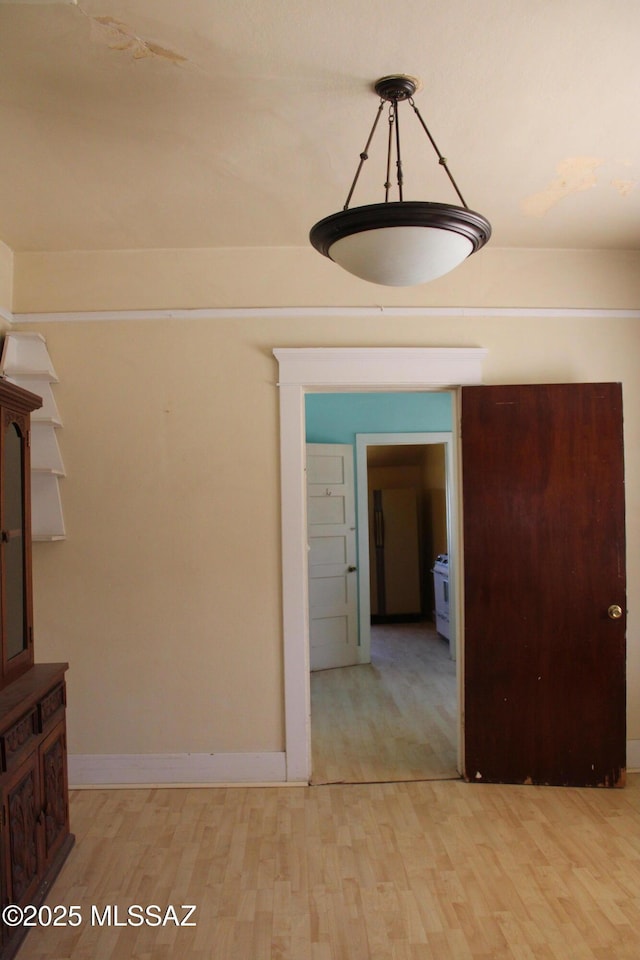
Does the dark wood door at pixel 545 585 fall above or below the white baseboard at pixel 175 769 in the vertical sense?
above

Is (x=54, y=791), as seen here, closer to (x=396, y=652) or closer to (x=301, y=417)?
(x=301, y=417)

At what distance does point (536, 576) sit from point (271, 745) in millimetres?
1698

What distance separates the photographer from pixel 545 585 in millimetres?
3711

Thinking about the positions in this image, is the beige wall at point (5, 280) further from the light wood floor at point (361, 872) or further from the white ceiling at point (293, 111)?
the light wood floor at point (361, 872)

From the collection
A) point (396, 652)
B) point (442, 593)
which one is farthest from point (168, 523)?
point (442, 593)

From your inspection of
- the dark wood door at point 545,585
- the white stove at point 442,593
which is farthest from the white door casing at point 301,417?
the white stove at point 442,593

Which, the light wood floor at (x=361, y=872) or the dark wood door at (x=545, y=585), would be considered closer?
the light wood floor at (x=361, y=872)

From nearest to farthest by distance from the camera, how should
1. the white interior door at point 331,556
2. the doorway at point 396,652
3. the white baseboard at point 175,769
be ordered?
the white baseboard at point 175,769
the doorway at point 396,652
the white interior door at point 331,556

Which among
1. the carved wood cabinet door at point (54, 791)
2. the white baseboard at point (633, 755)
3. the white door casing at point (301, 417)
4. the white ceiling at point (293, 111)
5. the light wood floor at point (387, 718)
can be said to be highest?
the white ceiling at point (293, 111)

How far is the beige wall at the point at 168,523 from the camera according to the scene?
377cm

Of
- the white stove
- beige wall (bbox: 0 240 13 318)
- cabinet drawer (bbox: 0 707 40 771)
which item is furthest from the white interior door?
cabinet drawer (bbox: 0 707 40 771)

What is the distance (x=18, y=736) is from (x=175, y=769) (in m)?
1.39

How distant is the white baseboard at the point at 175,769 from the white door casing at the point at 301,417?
0.15 meters

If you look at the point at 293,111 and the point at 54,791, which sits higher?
the point at 293,111
